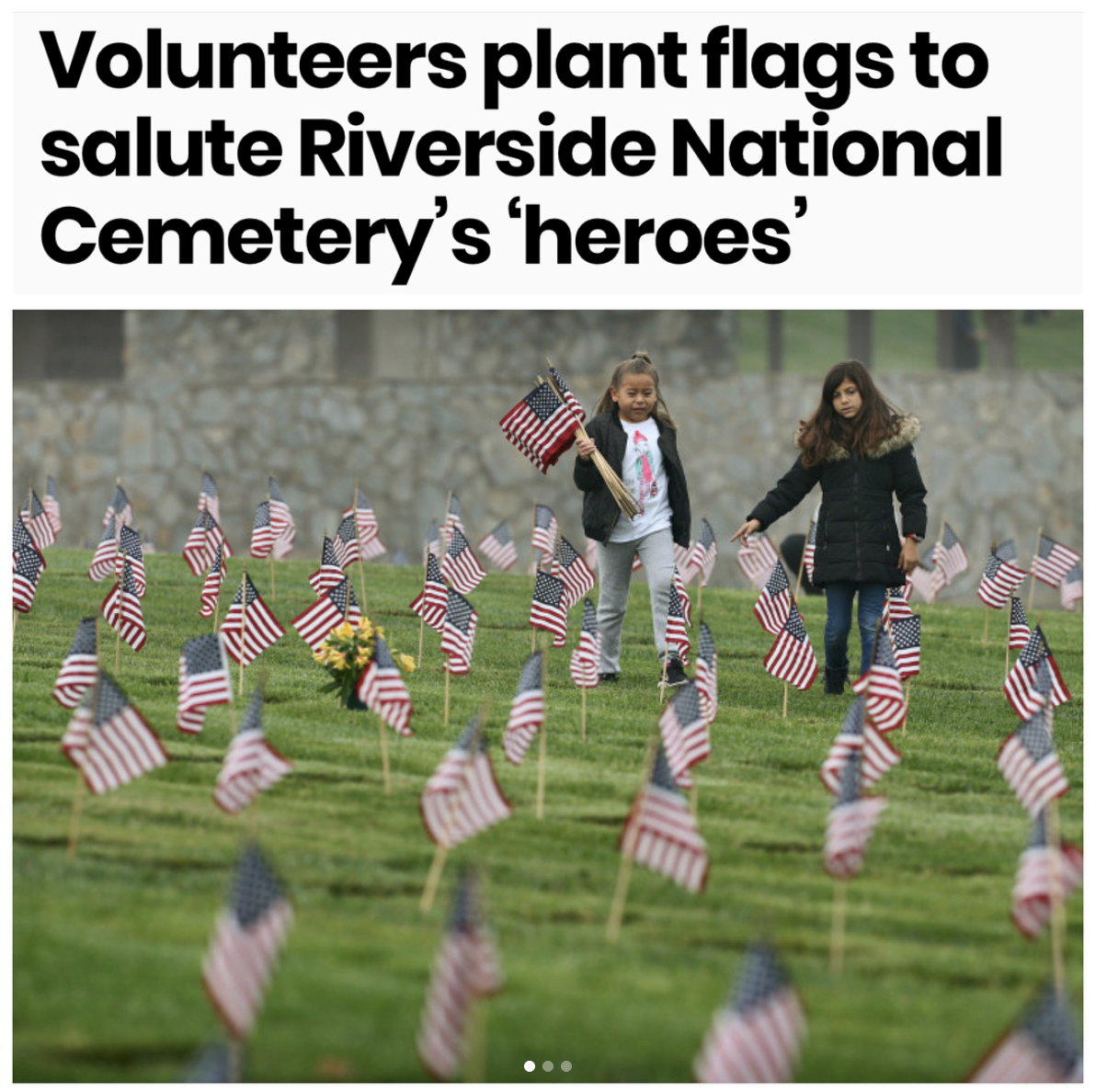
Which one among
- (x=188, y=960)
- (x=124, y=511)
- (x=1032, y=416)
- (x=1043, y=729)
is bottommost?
(x=188, y=960)

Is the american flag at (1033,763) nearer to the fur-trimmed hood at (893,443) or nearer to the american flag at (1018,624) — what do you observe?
the fur-trimmed hood at (893,443)

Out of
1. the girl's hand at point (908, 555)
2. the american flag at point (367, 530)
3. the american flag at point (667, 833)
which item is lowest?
the american flag at point (667, 833)

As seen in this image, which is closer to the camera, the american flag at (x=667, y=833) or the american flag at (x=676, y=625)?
the american flag at (x=667, y=833)

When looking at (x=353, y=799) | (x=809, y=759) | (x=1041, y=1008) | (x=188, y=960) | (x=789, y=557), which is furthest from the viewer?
(x=789, y=557)

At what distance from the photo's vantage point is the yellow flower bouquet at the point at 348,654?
9.27 metres

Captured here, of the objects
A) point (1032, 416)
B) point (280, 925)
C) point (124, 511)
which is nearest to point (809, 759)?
point (280, 925)

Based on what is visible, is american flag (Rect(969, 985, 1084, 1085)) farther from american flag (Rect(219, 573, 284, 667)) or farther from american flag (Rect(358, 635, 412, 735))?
american flag (Rect(219, 573, 284, 667))

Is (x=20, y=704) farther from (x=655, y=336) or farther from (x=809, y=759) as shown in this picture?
(x=655, y=336)

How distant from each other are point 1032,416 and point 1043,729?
1436cm

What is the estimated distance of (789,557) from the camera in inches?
645

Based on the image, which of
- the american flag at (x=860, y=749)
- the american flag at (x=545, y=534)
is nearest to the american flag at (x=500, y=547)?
the american flag at (x=545, y=534)

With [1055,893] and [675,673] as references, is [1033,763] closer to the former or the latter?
[1055,893]

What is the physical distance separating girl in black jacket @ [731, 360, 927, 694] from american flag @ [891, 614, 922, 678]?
0.14 metres

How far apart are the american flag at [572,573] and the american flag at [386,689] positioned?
11.9ft
